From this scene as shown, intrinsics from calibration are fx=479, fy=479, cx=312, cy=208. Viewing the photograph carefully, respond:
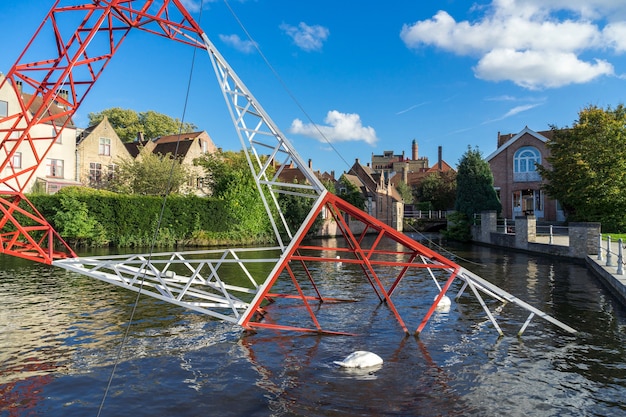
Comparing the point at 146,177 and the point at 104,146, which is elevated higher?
the point at 104,146

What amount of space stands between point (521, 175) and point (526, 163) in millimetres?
1345

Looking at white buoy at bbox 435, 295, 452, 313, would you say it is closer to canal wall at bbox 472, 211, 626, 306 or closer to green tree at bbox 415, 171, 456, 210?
canal wall at bbox 472, 211, 626, 306

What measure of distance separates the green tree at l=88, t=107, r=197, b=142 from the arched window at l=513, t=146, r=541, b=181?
163 feet

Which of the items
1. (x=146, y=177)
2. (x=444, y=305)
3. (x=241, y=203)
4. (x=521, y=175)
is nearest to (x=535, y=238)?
(x=521, y=175)

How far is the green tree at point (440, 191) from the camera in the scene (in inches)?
2761

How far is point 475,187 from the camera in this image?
4519 cm

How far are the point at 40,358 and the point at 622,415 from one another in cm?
1076

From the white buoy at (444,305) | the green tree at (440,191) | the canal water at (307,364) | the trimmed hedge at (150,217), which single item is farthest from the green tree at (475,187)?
the white buoy at (444,305)

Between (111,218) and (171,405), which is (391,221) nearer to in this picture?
(111,218)

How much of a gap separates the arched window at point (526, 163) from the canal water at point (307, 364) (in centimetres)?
3773

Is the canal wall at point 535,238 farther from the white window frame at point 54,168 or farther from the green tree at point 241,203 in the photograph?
the white window frame at point 54,168

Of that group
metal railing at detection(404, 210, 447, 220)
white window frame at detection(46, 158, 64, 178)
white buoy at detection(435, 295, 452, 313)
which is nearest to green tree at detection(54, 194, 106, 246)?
white window frame at detection(46, 158, 64, 178)

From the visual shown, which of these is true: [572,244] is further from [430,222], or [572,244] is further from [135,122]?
[135,122]

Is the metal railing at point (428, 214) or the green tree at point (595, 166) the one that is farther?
the metal railing at point (428, 214)
